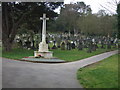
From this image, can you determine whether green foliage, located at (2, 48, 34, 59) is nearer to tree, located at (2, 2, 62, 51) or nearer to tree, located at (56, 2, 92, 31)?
tree, located at (2, 2, 62, 51)

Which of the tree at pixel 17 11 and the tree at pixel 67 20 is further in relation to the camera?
the tree at pixel 67 20

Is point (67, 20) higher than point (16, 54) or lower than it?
higher

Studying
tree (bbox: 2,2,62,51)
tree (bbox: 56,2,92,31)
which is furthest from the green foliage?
tree (bbox: 56,2,92,31)

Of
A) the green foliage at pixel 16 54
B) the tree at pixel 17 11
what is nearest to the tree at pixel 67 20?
the tree at pixel 17 11

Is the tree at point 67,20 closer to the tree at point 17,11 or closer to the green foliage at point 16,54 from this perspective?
the tree at point 17,11

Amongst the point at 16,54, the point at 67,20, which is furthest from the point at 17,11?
the point at 67,20

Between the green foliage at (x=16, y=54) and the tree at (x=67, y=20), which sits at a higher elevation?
the tree at (x=67, y=20)

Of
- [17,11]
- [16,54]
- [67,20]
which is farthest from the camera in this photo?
[67,20]

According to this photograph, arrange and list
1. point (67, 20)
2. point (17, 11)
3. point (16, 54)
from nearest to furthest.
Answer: point (16, 54), point (17, 11), point (67, 20)

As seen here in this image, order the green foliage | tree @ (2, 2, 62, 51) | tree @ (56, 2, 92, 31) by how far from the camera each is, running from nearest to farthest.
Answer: the green foliage
tree @ (2, 2, 62, 51)
tree @ (56, 2, 92, 31)

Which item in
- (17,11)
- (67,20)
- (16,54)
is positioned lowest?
(16,54)

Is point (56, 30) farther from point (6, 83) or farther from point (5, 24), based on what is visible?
point (6, 83)

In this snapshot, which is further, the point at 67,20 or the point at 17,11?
the point at 67,20

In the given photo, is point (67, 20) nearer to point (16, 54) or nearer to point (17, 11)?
point (17, 11)
